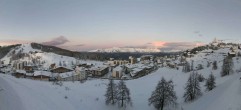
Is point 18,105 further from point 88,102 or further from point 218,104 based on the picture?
point 218,104

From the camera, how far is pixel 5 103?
20547 millimetres

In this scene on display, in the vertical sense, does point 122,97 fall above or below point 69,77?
above

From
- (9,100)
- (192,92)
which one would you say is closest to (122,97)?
(192,92)

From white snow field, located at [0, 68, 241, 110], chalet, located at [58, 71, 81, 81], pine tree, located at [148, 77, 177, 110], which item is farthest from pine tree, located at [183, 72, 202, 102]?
chalet, located at [58, 71, 81, 81]

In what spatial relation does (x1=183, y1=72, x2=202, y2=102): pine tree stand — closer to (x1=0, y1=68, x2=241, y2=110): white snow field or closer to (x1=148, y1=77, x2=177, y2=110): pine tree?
(x1=0, y1=68, x2=241, y2=110): white snow field

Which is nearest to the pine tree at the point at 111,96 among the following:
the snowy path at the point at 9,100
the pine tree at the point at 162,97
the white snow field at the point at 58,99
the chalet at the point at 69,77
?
the white snow field at the point at 58,99

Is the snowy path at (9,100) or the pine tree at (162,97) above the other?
the snowy path at (9,100)

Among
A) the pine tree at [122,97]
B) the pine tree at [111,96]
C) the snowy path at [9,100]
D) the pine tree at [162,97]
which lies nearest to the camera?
the snowy path at [9,100]

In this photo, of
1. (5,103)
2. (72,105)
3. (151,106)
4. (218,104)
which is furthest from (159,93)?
(5,103)

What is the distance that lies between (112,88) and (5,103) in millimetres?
22603

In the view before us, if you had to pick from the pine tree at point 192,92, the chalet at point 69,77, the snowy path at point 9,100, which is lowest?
the chalet at point 69,77

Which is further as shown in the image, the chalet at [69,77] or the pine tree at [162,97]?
the chalet at [69,77]

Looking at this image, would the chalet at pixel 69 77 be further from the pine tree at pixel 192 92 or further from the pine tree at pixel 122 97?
the pine tree at pixel 192 92

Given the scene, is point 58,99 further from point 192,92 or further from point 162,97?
point 192,92
